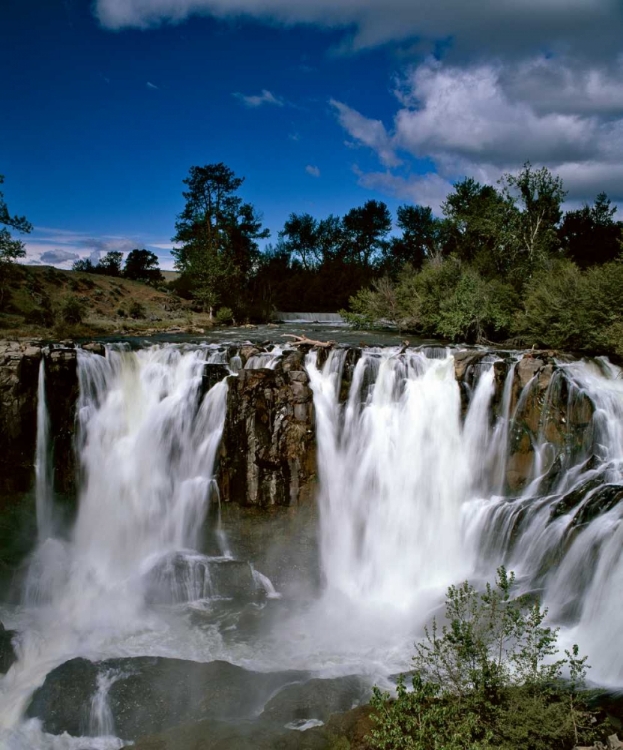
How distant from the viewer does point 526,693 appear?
6.14 m

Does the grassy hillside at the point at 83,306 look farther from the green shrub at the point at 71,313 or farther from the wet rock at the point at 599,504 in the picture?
the wet rock at the point at 599,504

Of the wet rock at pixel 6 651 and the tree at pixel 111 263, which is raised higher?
the tree at pixel 111 263

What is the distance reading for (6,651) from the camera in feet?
32.0

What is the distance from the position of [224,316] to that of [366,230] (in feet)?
160

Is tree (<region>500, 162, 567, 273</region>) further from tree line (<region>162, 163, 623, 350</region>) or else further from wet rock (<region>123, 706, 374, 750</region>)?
wet rock (<region>123, 706, 374, 750</region>)

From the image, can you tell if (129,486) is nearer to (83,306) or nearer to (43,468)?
(43,468)

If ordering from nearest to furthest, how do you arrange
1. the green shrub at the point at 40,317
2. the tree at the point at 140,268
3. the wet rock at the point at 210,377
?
the wet rock at the point at 210,377 → the green shrub at the point at 40,317 → the tree at the point at 140,268

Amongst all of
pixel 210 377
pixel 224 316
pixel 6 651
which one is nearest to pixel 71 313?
pixel 224 316

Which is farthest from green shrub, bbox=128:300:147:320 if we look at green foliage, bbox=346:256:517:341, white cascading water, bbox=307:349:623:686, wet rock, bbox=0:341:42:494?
white cascading water, bbox=307:349:623:686

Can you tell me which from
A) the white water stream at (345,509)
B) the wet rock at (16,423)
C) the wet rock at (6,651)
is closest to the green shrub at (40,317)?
the wet rock at (16,423)

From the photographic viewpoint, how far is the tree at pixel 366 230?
79.5 m

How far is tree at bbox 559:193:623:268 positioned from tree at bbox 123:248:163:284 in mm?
43893

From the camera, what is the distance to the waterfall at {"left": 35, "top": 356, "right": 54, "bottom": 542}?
1394cm

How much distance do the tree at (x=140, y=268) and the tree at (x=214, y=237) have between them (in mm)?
16236
